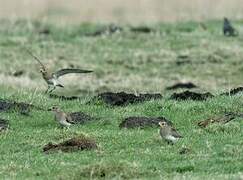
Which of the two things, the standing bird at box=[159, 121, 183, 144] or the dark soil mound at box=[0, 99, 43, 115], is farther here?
the dark soil mound at box=[0, 99, 43, 115]

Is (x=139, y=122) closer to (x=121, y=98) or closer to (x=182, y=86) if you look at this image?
(x=121, y=98)

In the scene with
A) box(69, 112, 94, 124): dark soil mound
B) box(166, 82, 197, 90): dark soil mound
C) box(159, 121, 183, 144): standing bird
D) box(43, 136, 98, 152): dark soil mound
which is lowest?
box(43, 136, 98, 152): dark soil mound

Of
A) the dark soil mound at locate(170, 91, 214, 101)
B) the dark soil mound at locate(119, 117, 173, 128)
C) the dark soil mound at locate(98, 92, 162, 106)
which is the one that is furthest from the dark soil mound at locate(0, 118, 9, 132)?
the dark soil mound at locate(170, 91, 214, 101)

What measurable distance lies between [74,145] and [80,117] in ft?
9.10

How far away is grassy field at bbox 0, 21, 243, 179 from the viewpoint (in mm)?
13500

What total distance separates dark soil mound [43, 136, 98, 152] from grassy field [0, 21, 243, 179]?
0.18 m

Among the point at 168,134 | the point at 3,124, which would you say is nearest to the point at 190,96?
the point at 3,124

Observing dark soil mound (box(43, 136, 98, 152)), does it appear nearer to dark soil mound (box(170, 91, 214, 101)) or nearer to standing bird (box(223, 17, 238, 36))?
dark soil mound (box(170, 91, 214, 101))

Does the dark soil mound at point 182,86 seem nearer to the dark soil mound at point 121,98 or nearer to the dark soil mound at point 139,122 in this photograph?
the dark soil mound at point 121,98

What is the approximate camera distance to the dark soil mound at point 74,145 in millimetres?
15170

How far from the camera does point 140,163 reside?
1388 centimetres

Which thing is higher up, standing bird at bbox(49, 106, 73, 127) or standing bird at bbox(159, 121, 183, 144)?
standing bird at bbox(49, 106, 73, 127)

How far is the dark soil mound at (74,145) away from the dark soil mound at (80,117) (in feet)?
7.15

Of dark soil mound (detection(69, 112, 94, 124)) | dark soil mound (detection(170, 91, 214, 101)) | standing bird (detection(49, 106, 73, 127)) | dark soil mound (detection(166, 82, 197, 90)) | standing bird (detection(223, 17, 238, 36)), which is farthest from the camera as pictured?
A: standing bird (detection(223, 17, 238, 36))
